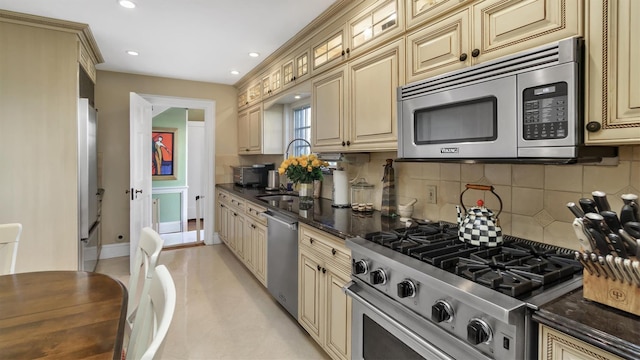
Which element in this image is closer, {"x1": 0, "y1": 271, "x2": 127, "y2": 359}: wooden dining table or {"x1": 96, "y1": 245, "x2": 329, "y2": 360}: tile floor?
{"x1": 0, "y1": 271, "x2": 127, "y2": 359}: wooden dining table

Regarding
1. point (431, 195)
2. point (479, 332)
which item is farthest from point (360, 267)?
point (431, 195)

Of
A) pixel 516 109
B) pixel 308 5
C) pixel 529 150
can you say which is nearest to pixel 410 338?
pixel 529 150

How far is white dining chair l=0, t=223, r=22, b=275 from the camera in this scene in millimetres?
1726

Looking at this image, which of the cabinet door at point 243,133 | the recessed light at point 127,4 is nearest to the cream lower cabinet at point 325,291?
the recessed light at point 127,4

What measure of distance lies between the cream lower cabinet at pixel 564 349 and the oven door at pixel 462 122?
652 millimetres

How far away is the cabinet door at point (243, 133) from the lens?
466cm

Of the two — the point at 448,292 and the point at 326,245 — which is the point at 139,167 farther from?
the point at 448,292

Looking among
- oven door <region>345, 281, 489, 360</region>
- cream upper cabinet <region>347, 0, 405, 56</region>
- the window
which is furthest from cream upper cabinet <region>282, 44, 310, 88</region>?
oven door <region>345, 281, 489, 360</region>

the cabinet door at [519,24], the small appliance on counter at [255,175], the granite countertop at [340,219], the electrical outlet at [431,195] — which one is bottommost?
the granite countertop at [340,219]

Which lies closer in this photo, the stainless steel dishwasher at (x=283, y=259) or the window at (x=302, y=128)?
the stainless steel dishwasher at (x=283, y=259)

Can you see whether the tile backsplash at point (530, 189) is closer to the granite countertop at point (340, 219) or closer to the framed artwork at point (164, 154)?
the granite countertop at point (340, 219)

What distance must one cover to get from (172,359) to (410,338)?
1623 mm

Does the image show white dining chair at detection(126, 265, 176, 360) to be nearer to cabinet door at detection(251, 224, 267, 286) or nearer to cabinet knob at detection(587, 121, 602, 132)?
cabinet knob at detection(587, 121, 602, 132)

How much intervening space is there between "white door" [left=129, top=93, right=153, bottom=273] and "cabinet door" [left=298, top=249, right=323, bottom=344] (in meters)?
2.10
